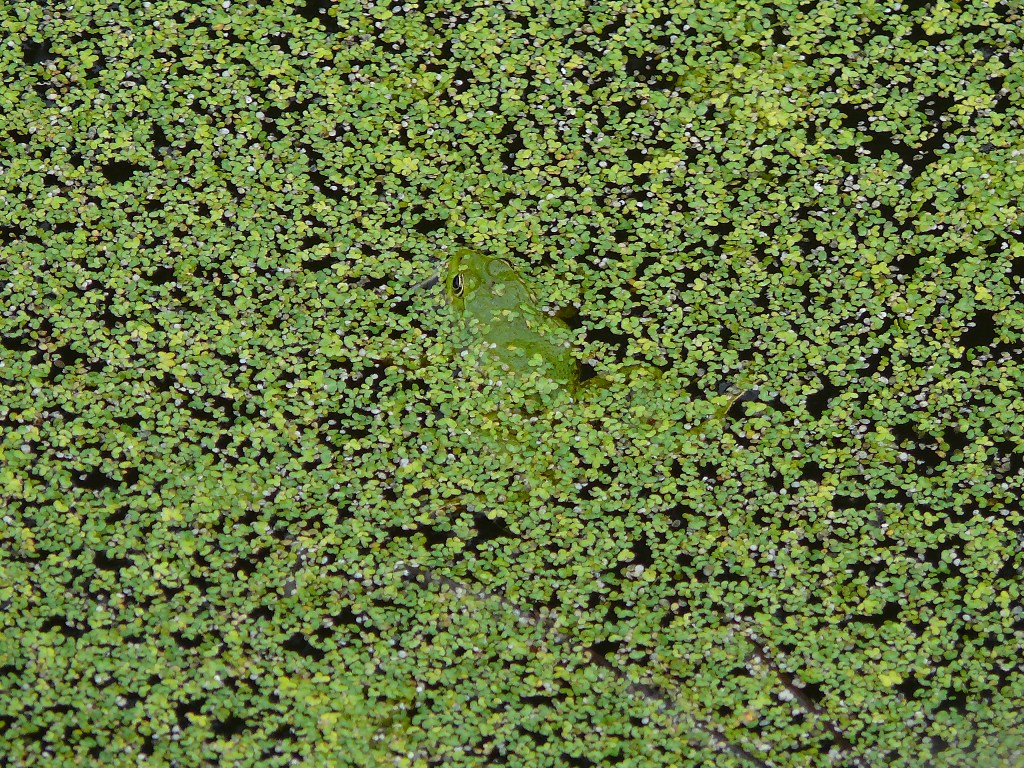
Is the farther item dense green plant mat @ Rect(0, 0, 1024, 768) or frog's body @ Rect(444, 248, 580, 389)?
frog's body @ Rect(444, 248, 580, 389)

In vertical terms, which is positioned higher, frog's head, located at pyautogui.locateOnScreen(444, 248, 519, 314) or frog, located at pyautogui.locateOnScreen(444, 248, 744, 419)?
frog's head, located at pyautogui.locateOnScreen(444, 248, 519, 314)

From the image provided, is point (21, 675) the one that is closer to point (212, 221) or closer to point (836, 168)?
point (212, 221)

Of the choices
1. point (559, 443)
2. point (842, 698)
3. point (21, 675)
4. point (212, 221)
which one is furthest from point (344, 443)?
point (842, 698)

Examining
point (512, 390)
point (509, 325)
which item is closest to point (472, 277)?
point (509, 325)

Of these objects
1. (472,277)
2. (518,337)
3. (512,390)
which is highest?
(472,277)

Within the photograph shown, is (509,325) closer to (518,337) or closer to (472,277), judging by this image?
(518,337)
